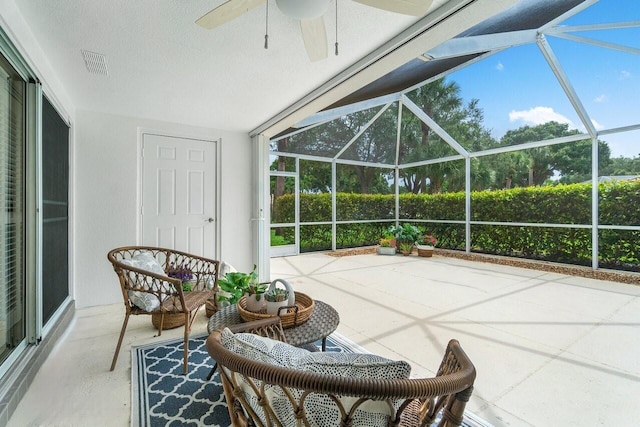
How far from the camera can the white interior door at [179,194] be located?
3.83 m

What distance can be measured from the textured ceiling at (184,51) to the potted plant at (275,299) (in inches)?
71.6

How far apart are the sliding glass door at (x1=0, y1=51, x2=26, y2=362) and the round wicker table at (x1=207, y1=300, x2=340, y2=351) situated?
1241 mm

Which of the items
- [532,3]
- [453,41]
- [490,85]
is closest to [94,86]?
[453,41]

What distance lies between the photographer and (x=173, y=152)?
399cm

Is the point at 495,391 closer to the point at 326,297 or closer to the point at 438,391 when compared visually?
the point at 438,391

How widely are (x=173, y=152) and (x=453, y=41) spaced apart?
13.2ft

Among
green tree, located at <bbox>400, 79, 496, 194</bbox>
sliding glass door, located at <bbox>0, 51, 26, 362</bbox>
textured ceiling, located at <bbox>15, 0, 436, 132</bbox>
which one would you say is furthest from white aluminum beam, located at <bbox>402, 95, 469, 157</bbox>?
sliding glass door, located at <bbox>0, 51, 26, 362</bbox>

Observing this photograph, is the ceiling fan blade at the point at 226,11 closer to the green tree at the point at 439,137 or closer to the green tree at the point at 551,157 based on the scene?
the green tree at the point at 439,137

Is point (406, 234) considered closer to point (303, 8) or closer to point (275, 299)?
point (275, 299)

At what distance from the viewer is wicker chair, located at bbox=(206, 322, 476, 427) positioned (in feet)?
2.19

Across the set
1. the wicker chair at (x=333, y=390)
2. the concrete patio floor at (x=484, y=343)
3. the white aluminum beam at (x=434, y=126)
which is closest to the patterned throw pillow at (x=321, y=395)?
the wicker chair at (x=333, y=390)

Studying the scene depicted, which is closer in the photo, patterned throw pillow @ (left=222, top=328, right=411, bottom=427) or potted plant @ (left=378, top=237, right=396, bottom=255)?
patterned throw pillow @ (left=222, top=328, right=411, bottom=427)

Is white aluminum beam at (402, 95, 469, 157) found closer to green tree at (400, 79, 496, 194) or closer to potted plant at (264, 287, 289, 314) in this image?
green tree at (400, 79, 496, 194)

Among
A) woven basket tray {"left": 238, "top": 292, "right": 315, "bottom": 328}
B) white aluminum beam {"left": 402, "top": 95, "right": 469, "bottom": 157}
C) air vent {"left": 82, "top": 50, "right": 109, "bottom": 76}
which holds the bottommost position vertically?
woven basket tray {"left": 238, "top": 292, "right": 315, "bottom": 328}
